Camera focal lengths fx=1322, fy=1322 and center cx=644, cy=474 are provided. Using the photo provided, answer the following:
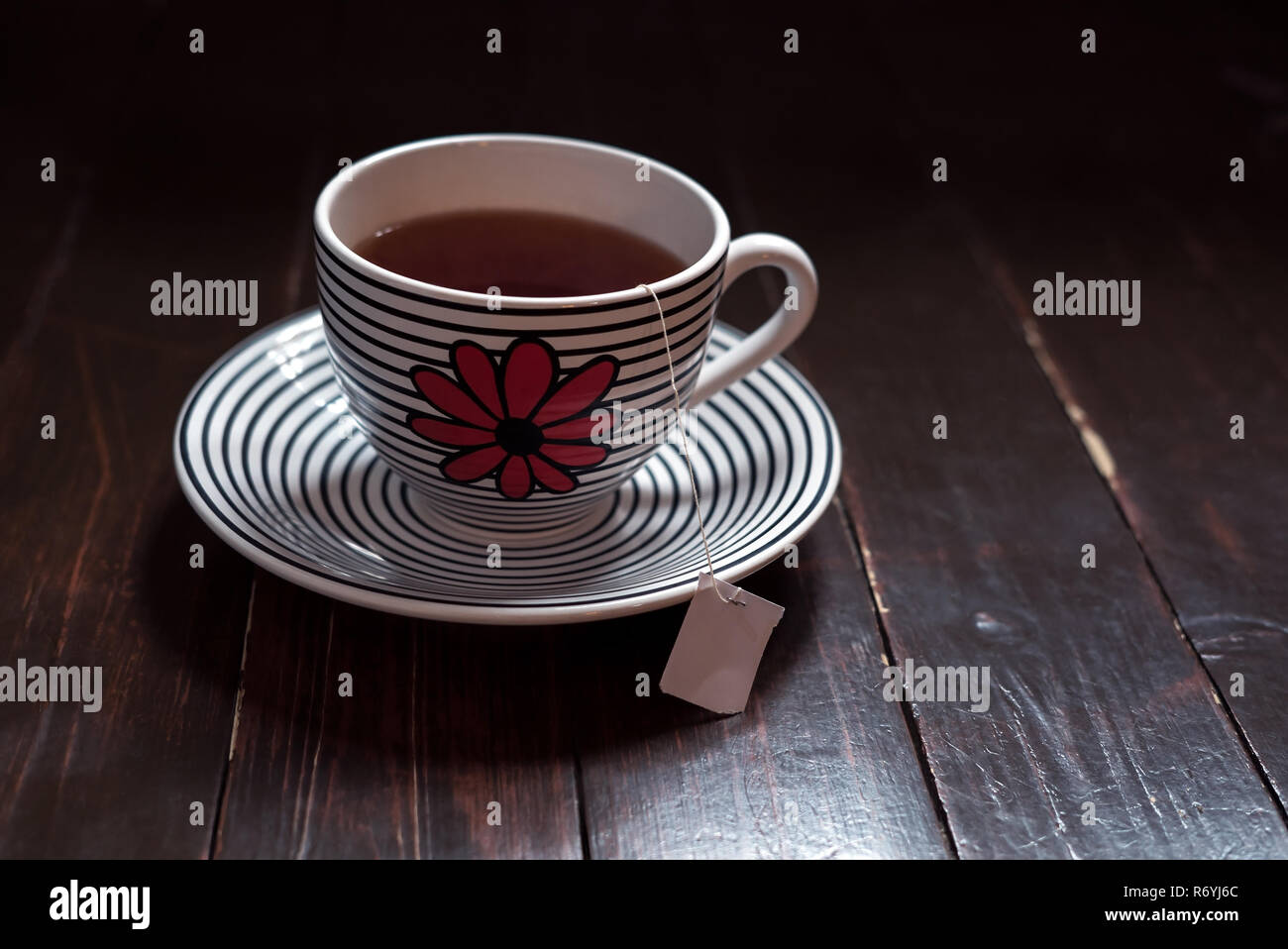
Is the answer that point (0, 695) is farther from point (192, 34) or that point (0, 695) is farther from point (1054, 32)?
point (1054, 32)

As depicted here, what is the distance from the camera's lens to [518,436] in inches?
29.7

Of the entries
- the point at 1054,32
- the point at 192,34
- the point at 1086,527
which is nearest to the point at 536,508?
the point at 1086,527

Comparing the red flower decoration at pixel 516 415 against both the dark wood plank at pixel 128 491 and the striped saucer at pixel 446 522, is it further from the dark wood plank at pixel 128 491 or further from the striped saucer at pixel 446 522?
the dark wood plank at pixel 128 491

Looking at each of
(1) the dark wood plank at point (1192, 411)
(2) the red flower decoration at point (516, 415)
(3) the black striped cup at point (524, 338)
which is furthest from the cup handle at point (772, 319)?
(1) the dark wood plank at point (1192, 411)

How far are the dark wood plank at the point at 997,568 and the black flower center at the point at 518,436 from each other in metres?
0.25

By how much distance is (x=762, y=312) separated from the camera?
115 cm

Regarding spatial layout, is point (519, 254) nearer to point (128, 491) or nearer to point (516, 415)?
point (516, 415)

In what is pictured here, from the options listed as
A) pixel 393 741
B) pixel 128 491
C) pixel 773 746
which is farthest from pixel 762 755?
pixel 128 491

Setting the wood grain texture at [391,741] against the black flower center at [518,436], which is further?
the black flower center at [518,436]

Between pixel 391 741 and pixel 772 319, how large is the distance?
37 centimetres

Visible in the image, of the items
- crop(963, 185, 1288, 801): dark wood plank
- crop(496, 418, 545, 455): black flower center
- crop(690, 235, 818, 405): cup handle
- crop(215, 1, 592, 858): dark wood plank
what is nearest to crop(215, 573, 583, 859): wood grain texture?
crop(215, 1, 592, 858): dark wood plank

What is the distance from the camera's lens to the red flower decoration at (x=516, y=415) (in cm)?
72

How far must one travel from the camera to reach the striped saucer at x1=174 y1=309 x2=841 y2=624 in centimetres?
70

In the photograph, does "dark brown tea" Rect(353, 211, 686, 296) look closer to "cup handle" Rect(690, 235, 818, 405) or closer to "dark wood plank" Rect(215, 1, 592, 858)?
"cup handle" Rect(690, 235, 818, 405)
